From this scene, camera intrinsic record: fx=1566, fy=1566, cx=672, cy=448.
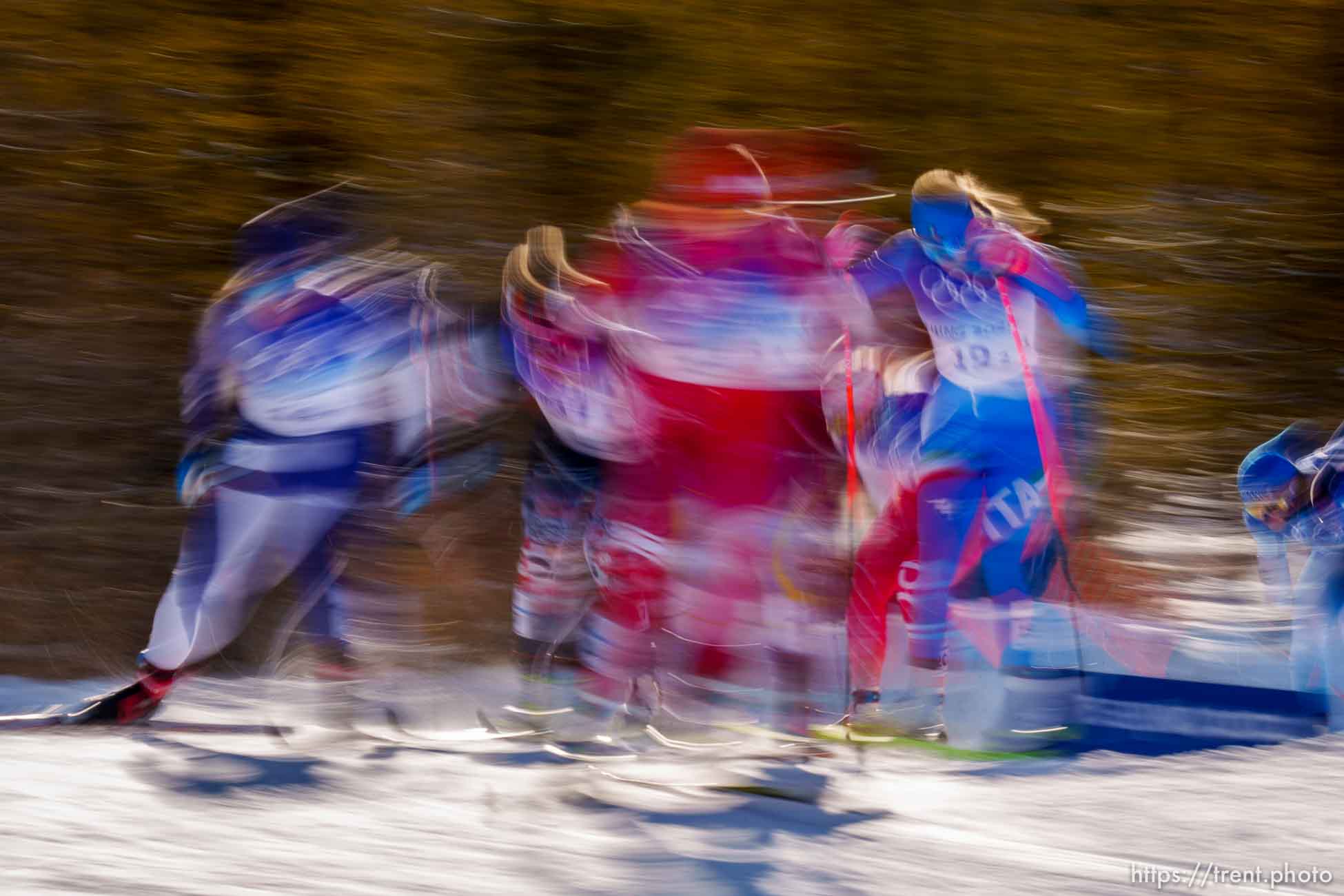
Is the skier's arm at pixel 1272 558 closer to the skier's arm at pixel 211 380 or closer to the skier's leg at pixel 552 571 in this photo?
the skier's leg at pixel 552 571

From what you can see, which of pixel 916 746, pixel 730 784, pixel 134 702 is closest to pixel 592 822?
pixel 730 784

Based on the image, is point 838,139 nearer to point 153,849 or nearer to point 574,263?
point 574,263

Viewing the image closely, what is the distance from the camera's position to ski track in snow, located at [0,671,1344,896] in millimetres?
3111

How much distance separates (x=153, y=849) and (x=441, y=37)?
3.42m

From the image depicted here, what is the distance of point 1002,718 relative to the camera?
4047 mm

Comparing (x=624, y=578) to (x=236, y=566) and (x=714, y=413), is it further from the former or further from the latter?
(x=236, y=566)

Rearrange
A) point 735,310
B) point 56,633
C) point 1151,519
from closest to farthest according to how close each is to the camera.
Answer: point 735,310
point 56,633
point 1151,519

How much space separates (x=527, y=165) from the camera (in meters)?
5.66

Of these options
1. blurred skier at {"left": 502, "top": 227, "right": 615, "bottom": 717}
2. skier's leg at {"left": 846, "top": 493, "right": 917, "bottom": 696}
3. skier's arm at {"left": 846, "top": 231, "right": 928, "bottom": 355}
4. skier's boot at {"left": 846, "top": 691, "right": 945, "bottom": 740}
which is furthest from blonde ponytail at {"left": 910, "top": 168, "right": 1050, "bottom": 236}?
skier's boot at {"left": 846, "top": 691, "right": 945, "bottom": 740}

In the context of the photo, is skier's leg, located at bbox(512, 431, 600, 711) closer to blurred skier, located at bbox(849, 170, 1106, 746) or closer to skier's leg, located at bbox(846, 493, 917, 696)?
skier's leg, located at bbox(846, 493, 917, 696)

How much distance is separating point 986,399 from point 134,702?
7.69 ft

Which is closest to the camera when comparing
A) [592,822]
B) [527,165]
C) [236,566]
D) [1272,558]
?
[592,822]

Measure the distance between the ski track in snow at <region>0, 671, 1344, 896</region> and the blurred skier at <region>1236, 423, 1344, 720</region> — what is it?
37 cm

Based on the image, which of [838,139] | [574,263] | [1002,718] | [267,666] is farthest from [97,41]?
[1002,718]
